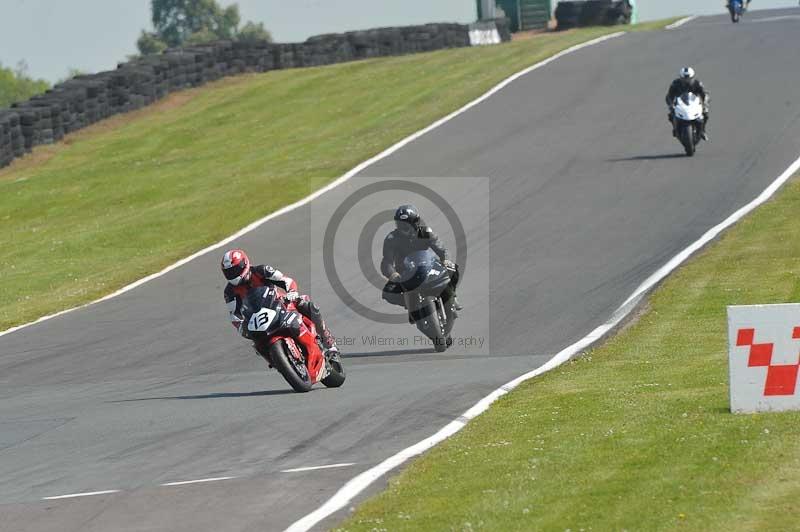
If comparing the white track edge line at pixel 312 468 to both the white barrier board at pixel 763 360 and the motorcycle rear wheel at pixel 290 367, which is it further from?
the motorcycle rear wheel at pixel 290 367

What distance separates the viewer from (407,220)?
53.2 feet

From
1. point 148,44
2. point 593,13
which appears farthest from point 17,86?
point 593,13

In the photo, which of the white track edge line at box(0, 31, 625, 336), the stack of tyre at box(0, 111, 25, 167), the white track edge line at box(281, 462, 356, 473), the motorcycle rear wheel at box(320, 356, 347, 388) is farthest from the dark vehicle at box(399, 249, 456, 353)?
the stack of tyre at box(0, 111, 25, 167)

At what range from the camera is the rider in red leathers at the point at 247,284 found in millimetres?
13453

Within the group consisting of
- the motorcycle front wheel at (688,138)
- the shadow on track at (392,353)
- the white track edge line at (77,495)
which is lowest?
the shadow on track at (392,353)

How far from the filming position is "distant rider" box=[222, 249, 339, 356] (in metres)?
13.5

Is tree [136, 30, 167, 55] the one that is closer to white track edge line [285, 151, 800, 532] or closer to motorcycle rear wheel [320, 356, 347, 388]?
white track edge line [285, 151, 800, 532]

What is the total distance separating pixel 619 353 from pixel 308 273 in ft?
26.7

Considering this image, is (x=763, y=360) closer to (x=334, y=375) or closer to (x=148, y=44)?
(x=334, y=375)

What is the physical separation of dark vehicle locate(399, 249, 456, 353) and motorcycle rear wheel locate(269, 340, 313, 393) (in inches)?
113

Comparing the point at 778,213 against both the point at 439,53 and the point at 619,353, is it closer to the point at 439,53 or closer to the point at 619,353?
the point at 619,353

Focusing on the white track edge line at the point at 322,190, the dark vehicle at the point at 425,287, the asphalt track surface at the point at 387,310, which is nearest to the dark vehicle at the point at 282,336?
the asphalt track surface at the point at 387,310

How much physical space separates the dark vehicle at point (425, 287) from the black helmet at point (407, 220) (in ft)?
1.00

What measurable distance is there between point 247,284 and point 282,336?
0.66m
